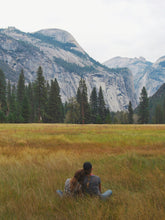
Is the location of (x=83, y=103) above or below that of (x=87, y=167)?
above

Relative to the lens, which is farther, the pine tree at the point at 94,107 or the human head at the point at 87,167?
the pine tree at the point at 94,107

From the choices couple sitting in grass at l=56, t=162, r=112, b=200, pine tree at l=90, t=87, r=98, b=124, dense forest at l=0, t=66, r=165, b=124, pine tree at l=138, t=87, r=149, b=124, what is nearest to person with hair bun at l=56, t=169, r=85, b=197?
couple sitting in grass at l=56, t=162, r=112, b=200

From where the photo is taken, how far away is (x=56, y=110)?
70688 millimetres

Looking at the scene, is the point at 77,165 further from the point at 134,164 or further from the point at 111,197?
the point at 111,197

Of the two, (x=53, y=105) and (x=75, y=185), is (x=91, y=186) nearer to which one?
(x=75, y=185)

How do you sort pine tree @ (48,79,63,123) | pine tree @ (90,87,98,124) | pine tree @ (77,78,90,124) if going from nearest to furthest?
pine tree @ (48,79,63,123)
pine tree @ (77,78,90,124)
pine tree @ (90,87,98,124)

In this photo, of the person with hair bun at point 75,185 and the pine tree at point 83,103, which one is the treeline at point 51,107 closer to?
the pine tree at point 83,103

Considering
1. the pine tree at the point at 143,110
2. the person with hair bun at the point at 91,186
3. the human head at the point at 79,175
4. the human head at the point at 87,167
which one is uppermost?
the pine tree at the point at 143,110

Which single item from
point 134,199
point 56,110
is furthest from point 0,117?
point 134,199

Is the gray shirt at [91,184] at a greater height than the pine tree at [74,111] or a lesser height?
lesser

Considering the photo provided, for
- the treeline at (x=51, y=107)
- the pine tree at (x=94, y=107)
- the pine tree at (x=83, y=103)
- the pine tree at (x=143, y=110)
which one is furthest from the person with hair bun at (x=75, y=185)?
the pine tree at (x=143, y=110)

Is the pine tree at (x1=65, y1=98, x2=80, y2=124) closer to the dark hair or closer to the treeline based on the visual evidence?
the treeline

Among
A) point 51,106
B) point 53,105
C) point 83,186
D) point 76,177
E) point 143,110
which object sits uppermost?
point 53,105

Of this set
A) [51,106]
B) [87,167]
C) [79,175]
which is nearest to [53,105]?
[51,106]
